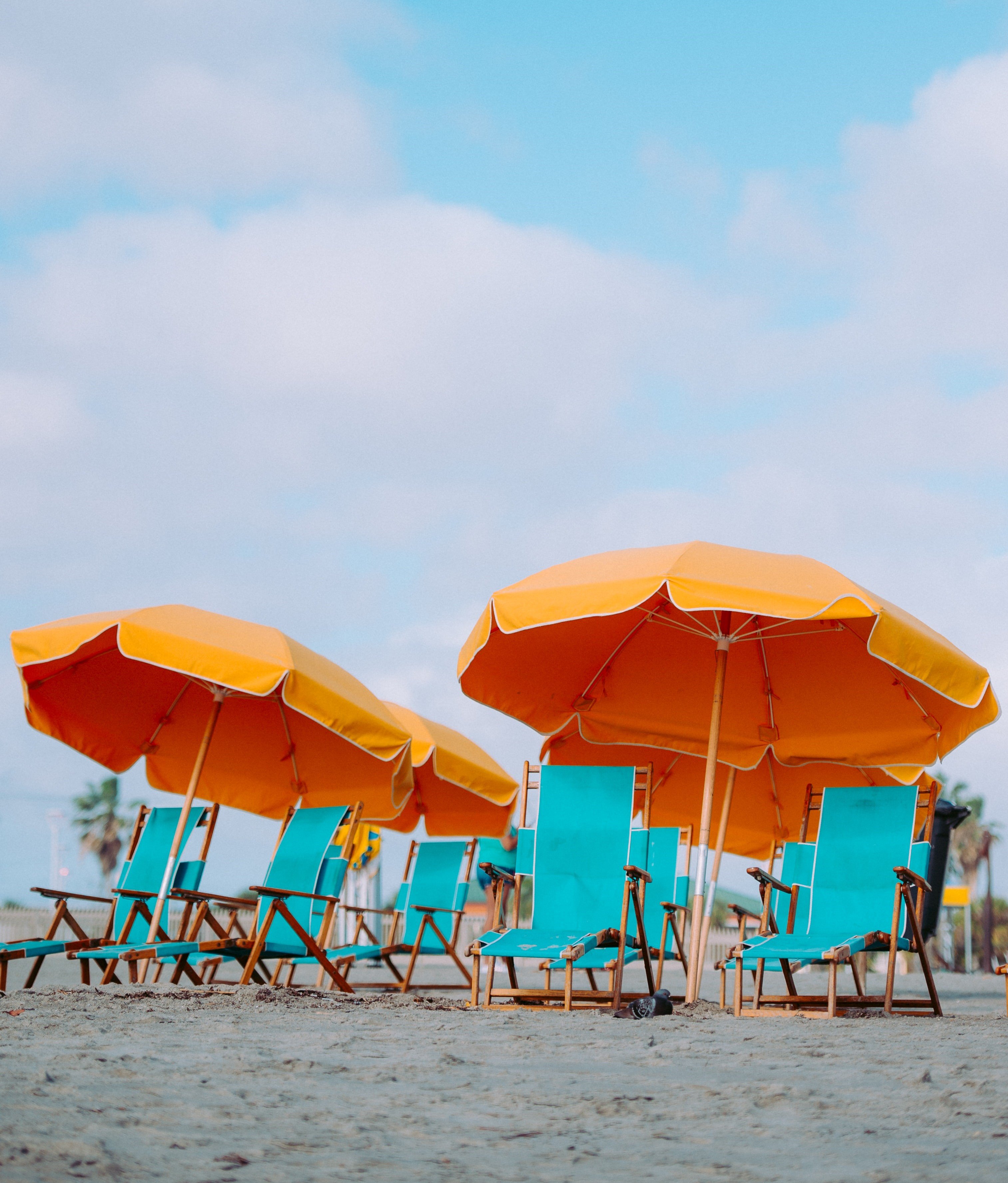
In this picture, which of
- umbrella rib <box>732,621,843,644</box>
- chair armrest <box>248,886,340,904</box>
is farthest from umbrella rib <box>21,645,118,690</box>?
umbrella rib <box>732,621,843,644</box>

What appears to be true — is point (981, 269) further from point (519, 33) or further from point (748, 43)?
point (519, 33)

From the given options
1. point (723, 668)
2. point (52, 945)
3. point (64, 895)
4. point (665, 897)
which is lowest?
point (52, 945)

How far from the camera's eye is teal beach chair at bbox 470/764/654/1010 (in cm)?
534

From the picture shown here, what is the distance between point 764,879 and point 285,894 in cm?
240

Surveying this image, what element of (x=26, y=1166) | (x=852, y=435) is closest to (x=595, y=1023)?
(x=26, y=1166)

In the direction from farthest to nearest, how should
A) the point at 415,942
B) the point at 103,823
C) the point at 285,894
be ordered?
1. the point at 103,823
2. the point at 415,942
3. the point at 285,894

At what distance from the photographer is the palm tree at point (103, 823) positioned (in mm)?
38406

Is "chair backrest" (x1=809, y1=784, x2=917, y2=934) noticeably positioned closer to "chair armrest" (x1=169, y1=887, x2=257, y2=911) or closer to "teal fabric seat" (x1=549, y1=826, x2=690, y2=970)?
"teal fabric seat" (x1=549, y1=826, x2=690, y2=970)

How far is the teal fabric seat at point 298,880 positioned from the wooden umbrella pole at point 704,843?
2.02 metres

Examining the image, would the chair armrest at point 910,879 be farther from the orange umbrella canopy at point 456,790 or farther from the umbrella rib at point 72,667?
the umbrella rib at point 72,667

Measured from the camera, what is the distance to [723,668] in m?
6.14

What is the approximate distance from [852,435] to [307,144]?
33.3ft

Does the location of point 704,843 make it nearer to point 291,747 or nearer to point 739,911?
point 739,911

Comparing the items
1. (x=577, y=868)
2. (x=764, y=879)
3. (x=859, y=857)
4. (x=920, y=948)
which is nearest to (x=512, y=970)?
(x=577, y=868)
